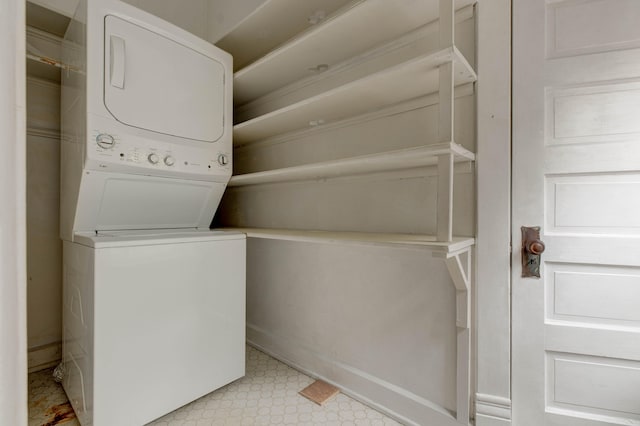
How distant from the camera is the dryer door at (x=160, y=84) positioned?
54.5 inches

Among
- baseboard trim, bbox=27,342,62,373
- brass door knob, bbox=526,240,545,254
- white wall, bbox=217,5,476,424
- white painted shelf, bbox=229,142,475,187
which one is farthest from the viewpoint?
baseboard trim, bbox=27,342,62,373

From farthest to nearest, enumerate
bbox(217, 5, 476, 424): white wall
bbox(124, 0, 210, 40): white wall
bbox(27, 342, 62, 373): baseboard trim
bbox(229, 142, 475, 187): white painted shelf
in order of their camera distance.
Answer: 1. bbox(124, 0, 210, 40): white wall
2. bbox(27, 342, 62, 373): baseboard trim
3. bbox(217, 5, 476, 424): white wall
4. bbox(229, 142, 475, 187): white painted shelf

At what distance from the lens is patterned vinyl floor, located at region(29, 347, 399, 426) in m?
1.46

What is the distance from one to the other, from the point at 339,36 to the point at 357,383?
5.89ft

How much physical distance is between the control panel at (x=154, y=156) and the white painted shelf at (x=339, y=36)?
565 millimetres

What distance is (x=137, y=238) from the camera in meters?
1.41

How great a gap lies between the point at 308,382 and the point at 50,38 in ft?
8.68

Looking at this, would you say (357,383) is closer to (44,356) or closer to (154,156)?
(154,156)

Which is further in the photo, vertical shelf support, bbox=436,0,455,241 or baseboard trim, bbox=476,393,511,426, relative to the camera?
baseboard trim, bbox=476,393,511,426

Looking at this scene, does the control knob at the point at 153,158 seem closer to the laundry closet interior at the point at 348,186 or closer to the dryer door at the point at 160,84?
the laundry closet interior at the point at 348,186
